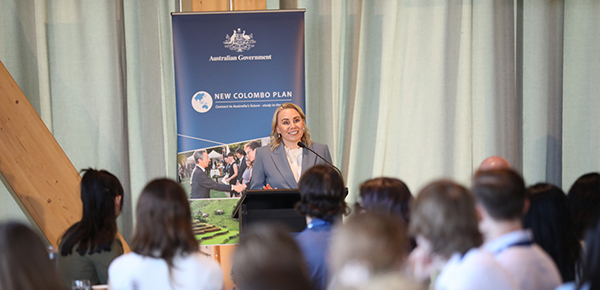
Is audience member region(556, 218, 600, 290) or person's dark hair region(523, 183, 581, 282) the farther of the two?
person's dark hair region(523, 183, 581, 282)

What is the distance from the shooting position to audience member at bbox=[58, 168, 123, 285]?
2344 mm

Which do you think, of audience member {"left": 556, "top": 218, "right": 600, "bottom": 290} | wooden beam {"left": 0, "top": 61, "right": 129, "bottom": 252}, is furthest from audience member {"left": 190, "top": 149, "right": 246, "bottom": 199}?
audience member {"left": 556, "top": 218, "right": 600, "bottom": 290}

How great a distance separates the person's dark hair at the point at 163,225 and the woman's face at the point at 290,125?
247 cm

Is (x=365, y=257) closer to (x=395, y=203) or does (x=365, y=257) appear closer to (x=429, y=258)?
(x=429, y=258)

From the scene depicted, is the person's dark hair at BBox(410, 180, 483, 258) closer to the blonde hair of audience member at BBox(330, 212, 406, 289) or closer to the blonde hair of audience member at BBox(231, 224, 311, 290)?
the blonde hair of audience member at BBox(330, 212, 406, 289)

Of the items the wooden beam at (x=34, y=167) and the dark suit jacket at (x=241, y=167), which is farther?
the dark suit jacket at (x=241, y=167)

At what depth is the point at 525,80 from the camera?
17.8 ft

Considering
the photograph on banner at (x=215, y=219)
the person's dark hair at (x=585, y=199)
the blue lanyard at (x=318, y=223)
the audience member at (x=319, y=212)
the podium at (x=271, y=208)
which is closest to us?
the audience member at (x=319, y=212)

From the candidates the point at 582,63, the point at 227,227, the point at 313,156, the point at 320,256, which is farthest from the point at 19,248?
the point at 582,63

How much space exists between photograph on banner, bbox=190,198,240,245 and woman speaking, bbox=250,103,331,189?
0.46 metres

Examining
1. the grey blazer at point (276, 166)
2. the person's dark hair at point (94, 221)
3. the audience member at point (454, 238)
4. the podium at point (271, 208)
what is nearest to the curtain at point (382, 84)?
the grey blazer at point (276, 166)

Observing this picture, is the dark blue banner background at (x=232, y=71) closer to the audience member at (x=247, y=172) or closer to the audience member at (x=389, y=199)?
the audience member at (x=247, y=172)

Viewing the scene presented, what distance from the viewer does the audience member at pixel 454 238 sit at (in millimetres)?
1505

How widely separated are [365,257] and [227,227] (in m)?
3.41
